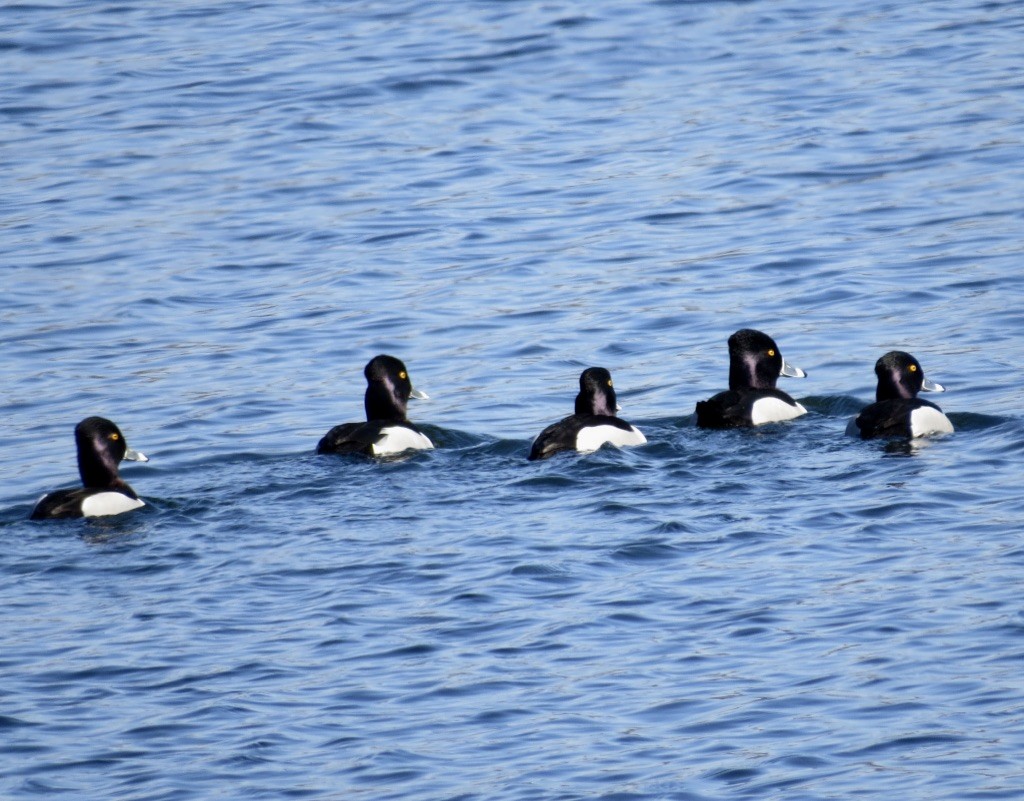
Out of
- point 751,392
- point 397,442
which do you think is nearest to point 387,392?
point 397,442

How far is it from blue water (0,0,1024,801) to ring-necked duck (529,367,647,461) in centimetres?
30

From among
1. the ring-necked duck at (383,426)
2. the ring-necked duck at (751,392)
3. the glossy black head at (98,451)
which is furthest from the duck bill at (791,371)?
the glossy black head at (98,451)

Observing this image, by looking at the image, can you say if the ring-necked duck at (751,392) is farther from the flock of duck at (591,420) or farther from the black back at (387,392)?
the black back at (387,392)

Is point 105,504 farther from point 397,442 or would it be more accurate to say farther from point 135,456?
point 397,442

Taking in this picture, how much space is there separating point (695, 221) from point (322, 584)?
9.71 m

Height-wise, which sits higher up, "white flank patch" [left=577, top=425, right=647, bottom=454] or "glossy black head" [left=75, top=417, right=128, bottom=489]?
"glossy black head" [left=75, top=417, right=128, bottom=489]

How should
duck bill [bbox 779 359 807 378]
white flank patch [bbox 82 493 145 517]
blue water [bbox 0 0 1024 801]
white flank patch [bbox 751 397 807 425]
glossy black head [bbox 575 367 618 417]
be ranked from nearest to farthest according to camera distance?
blue water [bbox 0 0 1024 801] < white flank patch [bbox 82 493 145 517] < glossy black head [bbox 575 367 618 417] < white flank patch [bbox 751 397 807 425] < duck bill [bbox 779 359 807 378]

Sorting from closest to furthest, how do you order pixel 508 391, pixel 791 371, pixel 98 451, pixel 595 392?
pixel 98 451, pixel 595 392, pixel 791 371, pixel 508 391

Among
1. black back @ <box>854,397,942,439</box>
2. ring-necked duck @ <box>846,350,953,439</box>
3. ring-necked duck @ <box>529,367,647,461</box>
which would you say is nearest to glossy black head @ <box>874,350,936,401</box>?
ring-necked duck @ <box>846,350,953,439</box>

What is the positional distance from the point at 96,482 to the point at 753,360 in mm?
4716

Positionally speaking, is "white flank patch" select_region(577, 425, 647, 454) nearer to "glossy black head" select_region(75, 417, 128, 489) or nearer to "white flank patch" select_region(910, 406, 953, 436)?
"white flank patch" select_region(910, 406, 953, 436)

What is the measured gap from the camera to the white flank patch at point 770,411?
1298cm

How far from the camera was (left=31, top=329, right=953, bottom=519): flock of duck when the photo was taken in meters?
12.2

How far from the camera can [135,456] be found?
499 inches
